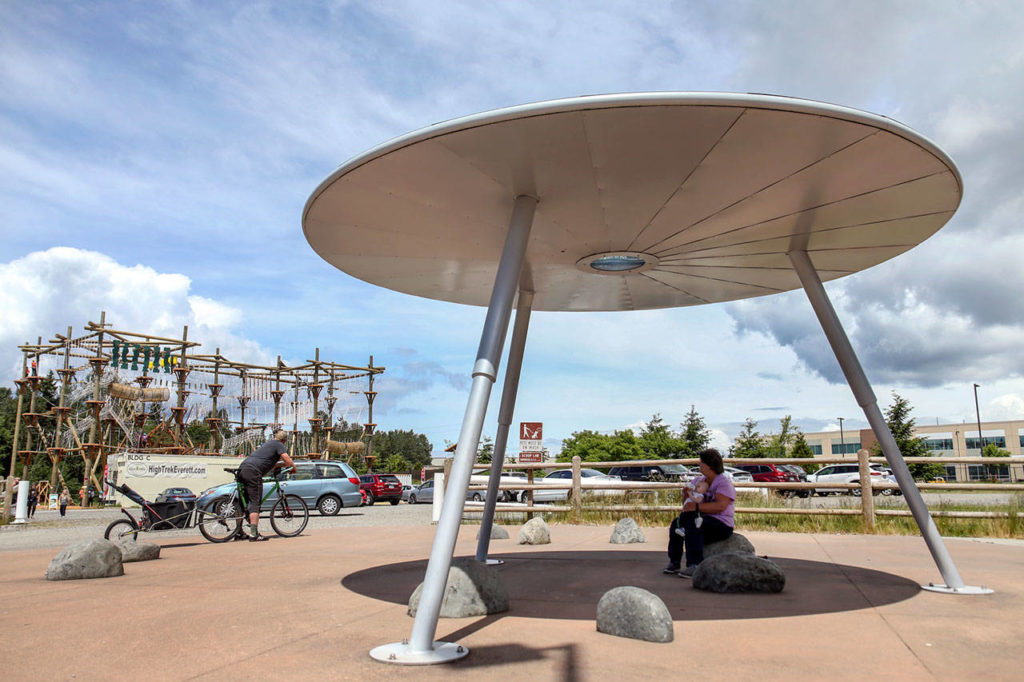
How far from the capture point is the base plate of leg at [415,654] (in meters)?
4.14

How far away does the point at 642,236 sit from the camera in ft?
25.8

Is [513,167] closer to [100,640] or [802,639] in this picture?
[802,639]

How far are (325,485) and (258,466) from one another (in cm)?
1165

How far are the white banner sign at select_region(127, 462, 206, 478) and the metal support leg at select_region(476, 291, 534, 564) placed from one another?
974 inches

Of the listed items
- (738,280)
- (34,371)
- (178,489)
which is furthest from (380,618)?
(34,371)

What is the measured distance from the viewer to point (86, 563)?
7875 mm

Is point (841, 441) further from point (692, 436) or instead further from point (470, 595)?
point (470, 595)

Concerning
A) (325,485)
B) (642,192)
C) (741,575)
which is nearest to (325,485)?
(325,485)

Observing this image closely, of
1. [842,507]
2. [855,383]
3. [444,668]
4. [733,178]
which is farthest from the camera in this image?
[842,507]

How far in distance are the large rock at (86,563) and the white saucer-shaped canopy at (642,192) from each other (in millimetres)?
4209

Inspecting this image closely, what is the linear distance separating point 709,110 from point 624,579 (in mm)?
4940

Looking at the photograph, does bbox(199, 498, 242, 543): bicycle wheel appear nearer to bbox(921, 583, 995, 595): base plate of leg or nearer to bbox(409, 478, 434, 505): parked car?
bbox(921, 583, 995, 595): base plate of leg

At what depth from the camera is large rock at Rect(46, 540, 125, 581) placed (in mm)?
7773

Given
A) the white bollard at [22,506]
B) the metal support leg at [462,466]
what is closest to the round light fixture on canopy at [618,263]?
the metal support leg at [462,466]
